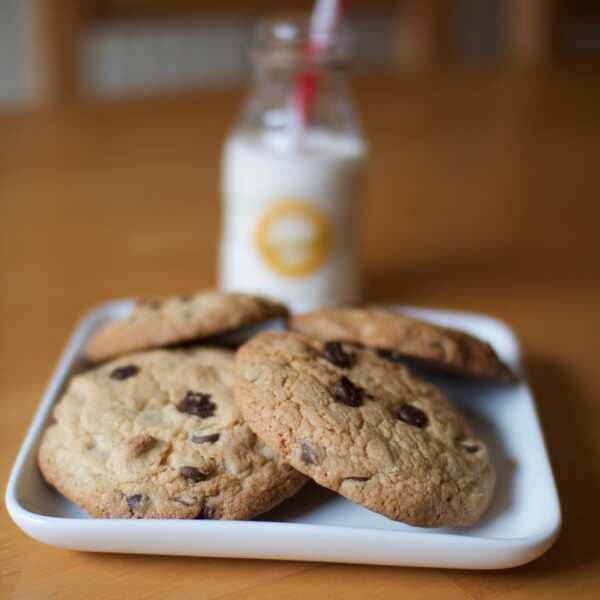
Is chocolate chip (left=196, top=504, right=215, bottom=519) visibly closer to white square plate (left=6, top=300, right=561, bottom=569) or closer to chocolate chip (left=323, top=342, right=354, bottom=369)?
white square plate (left=6, top=300, right=561, bottom=569)

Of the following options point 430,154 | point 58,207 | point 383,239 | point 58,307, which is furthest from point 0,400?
point 430,154

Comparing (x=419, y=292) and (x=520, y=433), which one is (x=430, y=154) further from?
(x=520, y=433)

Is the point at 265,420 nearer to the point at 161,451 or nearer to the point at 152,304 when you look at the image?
the point at 161,451

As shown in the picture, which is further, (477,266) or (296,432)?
(477,266)

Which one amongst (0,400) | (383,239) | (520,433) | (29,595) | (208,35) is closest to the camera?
(29,595)

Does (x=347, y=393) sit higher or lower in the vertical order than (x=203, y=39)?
lower

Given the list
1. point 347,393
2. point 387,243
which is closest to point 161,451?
point 347,393
